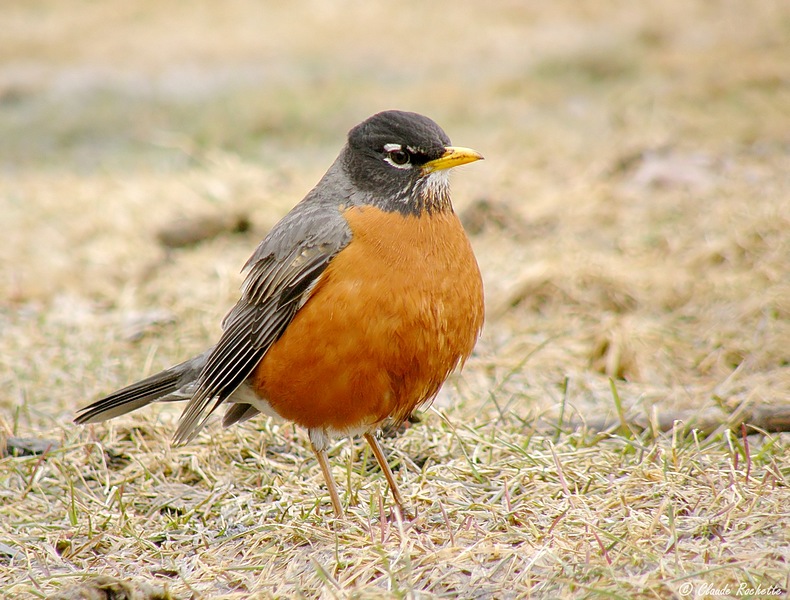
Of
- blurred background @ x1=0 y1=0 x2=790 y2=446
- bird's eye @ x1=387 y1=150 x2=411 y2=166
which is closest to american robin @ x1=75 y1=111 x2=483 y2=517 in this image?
bird's eye @ x1=387 y1=150 x2=411 y2=166

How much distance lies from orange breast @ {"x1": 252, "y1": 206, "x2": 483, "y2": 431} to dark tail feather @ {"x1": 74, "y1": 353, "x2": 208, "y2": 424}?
Answer: 570mm

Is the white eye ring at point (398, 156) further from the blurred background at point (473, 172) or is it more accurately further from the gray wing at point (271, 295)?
the blurred background at point (473, 172)

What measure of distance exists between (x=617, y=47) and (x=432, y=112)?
399 centimetres

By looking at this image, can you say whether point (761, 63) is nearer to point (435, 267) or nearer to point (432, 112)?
point (432, 112)

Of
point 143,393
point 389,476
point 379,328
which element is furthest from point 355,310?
point 143,393

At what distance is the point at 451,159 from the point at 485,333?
90.3 inches

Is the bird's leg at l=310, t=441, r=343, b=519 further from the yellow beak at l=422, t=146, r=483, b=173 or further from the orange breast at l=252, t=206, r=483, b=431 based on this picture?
the yellow beak at l=422, t=146, r=483, b=173

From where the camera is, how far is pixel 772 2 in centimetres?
1662

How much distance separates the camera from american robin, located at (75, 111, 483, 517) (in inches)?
142

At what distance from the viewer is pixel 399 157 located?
4.07 meters

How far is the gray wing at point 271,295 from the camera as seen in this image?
3.82 m

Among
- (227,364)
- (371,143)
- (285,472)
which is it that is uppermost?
(371,143)

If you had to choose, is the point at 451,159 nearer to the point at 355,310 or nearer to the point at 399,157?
the point at 399,157

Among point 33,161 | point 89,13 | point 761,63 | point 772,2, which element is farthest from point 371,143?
point 89,13
